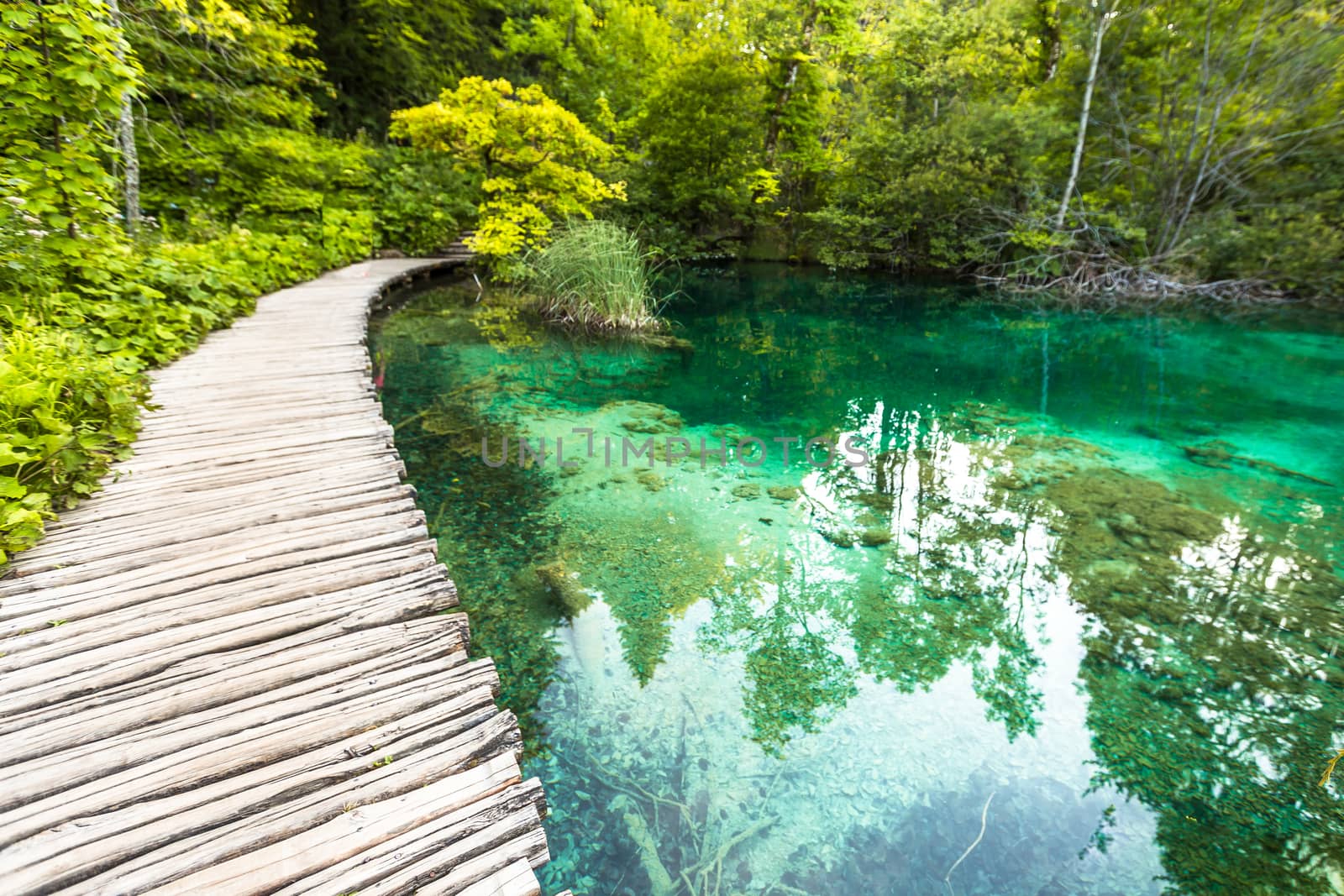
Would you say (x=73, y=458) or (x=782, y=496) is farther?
(x=782, y=496)

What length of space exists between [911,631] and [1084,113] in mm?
13281

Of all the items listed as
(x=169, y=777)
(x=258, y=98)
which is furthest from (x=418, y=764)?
(x=258, y=98)

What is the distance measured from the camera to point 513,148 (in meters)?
9.56

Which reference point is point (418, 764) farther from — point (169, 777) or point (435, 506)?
point (435, 506)

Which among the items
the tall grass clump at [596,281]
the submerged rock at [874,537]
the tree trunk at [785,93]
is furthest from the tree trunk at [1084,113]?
the submerged rock at [874,537]

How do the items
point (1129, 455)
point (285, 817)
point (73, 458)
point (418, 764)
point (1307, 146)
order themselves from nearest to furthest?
point (285, 817) < point (418, 764) < point (73, 458) < point (1129, 455) < point (1307, 146)

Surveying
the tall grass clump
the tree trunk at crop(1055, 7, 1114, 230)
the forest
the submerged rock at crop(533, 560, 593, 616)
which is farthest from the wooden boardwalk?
the tree trunk at crop(1055, 7, 1114, 230)

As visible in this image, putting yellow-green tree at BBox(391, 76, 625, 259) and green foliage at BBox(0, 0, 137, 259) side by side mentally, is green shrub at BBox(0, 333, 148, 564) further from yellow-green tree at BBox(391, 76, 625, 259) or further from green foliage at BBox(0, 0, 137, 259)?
yellow-green tree at BBox(391, 76, 625, 259)

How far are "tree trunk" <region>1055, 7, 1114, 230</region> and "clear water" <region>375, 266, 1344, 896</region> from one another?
690 centimetres

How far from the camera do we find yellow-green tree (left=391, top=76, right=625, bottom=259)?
8.96m

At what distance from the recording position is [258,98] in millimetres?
9234

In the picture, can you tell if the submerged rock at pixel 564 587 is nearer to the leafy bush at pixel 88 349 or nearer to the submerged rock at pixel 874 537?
the submerged rock at pixel 874 537

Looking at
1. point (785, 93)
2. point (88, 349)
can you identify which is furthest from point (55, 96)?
point (785, 93)

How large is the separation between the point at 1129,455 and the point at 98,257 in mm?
8053
